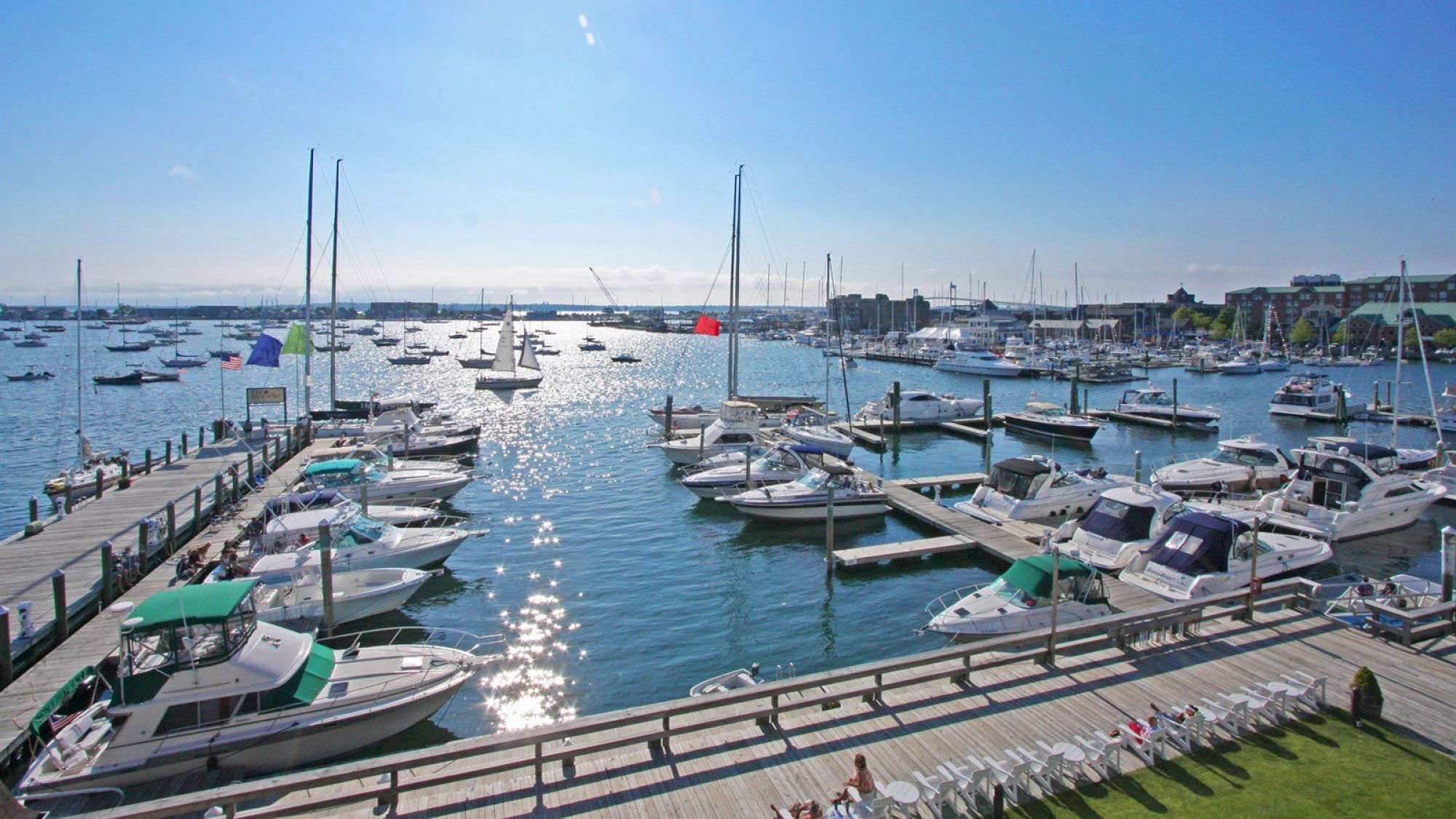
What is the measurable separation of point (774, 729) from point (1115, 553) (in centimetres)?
1610

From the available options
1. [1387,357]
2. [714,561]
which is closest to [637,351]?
[1387,357]

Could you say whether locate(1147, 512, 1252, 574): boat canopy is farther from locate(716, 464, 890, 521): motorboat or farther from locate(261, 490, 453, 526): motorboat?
locate(261, 490, 453, 526): motorboat

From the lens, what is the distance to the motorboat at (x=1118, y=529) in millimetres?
23547

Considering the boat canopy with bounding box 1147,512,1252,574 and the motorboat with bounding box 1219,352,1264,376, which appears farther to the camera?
the motorboat with bounding box 1219,352,1264,376

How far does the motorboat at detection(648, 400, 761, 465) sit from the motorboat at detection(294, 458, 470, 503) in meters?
12.0

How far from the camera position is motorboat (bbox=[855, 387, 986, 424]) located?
187ft

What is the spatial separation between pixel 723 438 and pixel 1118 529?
23.1m

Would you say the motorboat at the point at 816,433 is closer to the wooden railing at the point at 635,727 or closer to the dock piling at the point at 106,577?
the wooden railing at the point at 635,727

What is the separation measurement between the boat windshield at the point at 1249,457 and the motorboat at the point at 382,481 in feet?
122

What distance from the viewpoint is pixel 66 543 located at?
24.4m

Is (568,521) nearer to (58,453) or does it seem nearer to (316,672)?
(316,672)

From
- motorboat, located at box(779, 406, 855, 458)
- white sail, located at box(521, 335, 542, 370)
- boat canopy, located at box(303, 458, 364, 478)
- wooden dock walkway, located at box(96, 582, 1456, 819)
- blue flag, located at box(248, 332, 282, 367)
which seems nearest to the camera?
wooden dock walkway, located at box(96, 582, 1456, 819)

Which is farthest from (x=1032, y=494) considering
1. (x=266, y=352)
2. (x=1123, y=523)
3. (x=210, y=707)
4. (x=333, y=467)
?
(x=266, y=352)

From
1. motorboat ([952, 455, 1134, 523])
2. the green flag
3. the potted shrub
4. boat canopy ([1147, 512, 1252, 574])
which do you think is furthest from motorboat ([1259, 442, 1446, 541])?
the green flag
